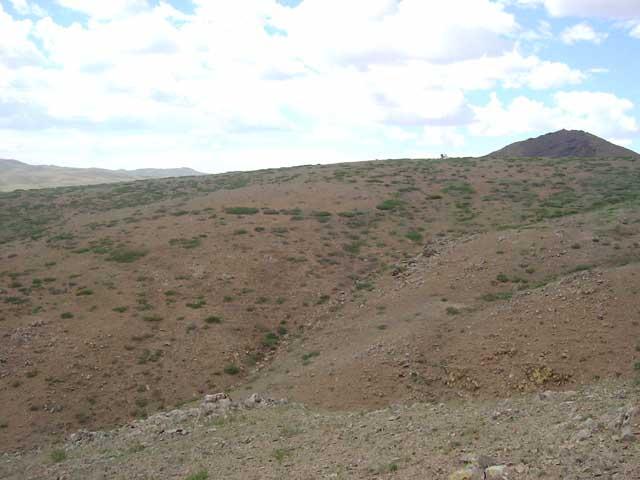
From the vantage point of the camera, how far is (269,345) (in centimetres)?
2050

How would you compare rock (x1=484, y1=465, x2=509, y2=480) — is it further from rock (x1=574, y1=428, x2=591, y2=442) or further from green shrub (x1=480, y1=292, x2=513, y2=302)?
green shrub (x1=480, y1=292, x2=513, y2=302)

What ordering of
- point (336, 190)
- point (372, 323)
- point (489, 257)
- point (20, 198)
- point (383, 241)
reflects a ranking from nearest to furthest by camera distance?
point (372, 323) < point (489, 257) < point (383, 241) < point (336, 190) < point (20, 198)

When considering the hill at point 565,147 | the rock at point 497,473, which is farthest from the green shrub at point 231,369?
the hill at point 565,147

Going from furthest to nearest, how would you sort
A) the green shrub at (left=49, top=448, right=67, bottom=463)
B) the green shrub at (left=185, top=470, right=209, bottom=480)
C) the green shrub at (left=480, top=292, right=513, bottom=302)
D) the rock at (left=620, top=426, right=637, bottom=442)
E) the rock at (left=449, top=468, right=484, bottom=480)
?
the green shrub at (left=480, top=292, right=513, bottom=302) < the green shrub at (left=49, top=448, right=67, bottom=463) < the green shrub at (left=185, top=470, right=209, bottom=480) < the rock at (left=620, top=426, right=637, bottom=442) < the rock at (left=449, top=468, right=484, bottom=480)

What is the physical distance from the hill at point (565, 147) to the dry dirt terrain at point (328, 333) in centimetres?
3305

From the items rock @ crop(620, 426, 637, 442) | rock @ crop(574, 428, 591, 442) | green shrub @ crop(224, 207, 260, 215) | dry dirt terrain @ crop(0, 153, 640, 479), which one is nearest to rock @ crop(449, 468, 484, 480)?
dry dirt terrain @ crop(0, 153, 640, 479)

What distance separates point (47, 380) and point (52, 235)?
17528 mm

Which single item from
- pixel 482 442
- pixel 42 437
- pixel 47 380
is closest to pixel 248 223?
pixel 47 380

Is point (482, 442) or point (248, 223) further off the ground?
point (248, 223)

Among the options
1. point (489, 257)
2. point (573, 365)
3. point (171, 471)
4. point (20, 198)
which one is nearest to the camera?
Result: point (171, 471)

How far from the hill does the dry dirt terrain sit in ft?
108

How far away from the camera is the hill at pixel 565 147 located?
66.5 meters

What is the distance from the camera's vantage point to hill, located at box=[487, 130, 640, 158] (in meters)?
66.5

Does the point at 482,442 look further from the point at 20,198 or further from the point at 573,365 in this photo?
the point at 20,198
